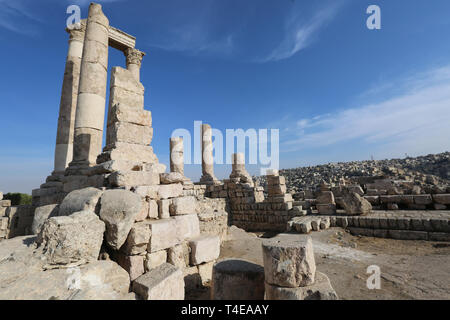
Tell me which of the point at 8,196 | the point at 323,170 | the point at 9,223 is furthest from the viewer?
the point at 323,170

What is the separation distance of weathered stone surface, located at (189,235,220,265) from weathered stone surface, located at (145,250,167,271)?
21.3 inches

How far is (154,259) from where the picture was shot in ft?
10.4

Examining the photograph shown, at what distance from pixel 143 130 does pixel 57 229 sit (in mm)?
3368

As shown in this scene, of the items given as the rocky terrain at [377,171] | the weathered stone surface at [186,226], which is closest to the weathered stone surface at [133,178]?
the weathered stone surface at [186,226]

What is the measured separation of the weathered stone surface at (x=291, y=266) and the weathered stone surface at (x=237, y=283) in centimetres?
30

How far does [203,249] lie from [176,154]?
10.4 meters

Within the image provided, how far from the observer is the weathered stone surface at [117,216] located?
2.80m

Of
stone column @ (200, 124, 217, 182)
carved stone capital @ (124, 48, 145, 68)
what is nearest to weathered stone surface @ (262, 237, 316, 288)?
carved stone capital @ (124, 48, 145, 68)

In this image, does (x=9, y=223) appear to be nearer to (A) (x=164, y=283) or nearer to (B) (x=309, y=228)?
(A) (x=164, y=283)

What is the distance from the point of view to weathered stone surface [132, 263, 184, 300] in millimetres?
2314

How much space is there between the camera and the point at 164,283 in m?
2.44

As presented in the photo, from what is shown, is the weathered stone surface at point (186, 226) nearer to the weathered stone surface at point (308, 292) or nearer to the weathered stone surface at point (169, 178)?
the weathered stone surface at point (169, 178)
